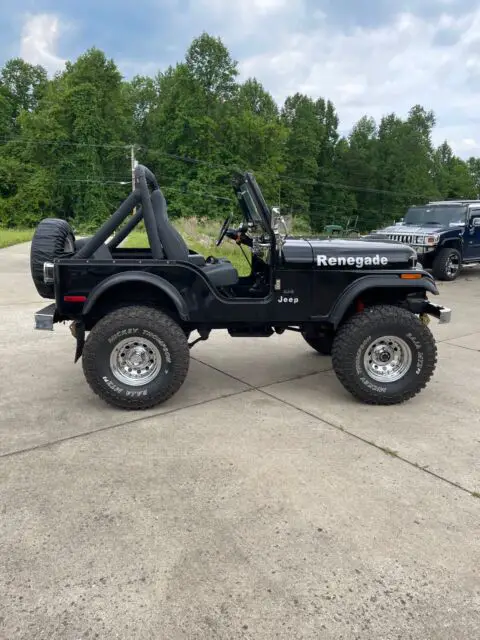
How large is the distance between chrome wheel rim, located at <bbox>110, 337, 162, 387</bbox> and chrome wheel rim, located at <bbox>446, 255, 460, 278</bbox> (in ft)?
31.3

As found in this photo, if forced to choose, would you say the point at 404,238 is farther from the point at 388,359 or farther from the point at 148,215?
the point at 148,215

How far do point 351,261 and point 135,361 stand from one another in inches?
72.3

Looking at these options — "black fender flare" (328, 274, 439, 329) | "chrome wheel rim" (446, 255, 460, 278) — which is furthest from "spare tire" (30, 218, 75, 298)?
"chrome wheel rim" (446, 255, 460, 278)

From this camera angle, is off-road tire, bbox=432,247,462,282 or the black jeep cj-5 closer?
the black jeep cj-5

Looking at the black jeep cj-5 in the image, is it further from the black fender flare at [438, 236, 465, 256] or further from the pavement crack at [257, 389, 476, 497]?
the black fender flare at [438, 236, 465, 256]

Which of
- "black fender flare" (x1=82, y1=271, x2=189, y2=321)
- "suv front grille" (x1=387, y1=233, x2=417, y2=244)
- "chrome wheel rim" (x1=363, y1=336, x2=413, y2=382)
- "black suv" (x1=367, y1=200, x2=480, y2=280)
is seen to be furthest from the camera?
"suv front grille" (x1=387, y1=233, x2=417, y2=244)

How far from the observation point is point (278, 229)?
388 centimetres

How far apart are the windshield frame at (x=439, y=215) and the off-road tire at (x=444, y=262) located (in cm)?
78

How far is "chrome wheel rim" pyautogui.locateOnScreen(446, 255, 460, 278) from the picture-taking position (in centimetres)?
1173

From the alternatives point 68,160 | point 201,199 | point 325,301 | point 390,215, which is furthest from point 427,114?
point 325,301

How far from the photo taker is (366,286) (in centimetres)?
397

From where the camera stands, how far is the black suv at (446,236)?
11.5m

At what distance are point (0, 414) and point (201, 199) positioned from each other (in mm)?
43719

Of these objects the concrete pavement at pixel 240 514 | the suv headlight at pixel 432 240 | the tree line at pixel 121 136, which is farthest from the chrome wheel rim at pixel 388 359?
the tree line at pixel 121 136
